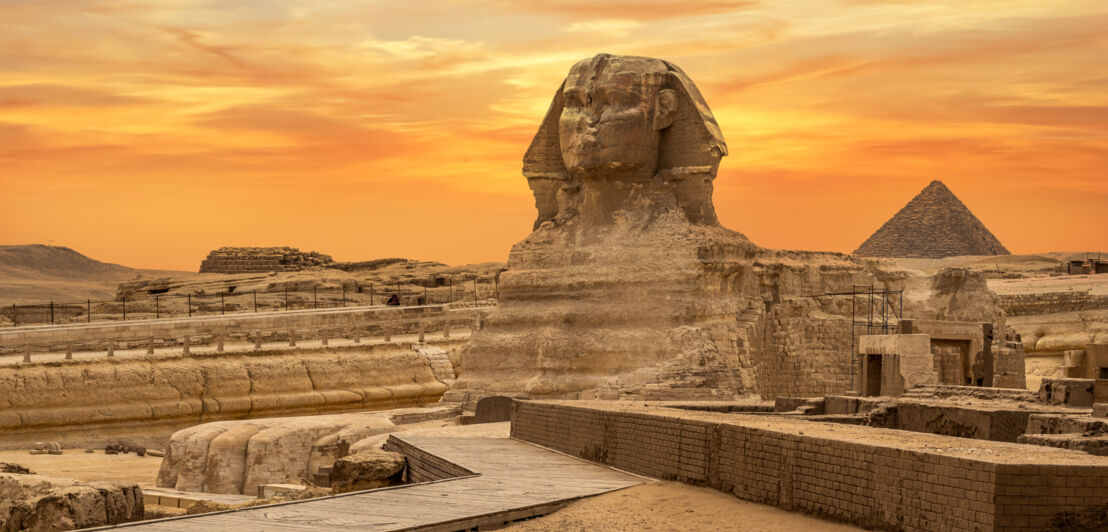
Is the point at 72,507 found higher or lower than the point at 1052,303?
lower

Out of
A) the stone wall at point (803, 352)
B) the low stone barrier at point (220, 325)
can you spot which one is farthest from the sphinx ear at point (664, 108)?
the low stone barrier at point (220, 325)

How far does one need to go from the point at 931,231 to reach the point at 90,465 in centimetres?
6192

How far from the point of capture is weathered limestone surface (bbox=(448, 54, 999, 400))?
18.9 meters

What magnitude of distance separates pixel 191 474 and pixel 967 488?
40.7ft

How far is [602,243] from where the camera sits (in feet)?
66.2

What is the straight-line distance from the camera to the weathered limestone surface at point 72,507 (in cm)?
1155

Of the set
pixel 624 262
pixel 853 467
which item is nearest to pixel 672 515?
pixel 853 467

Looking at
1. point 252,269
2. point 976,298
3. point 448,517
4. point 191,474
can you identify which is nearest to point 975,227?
point 252,269

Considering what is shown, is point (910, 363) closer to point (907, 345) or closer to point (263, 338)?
point (907, 345)

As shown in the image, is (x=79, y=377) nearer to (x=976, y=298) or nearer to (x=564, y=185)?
(x=564, y=185)

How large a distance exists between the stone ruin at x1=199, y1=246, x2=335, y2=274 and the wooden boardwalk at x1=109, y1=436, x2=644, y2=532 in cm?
6198

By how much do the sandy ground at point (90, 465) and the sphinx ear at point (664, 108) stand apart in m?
9.33

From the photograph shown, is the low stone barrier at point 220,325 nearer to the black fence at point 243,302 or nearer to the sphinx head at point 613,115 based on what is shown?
the black fence at point 243,302

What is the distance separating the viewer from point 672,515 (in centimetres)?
1002
